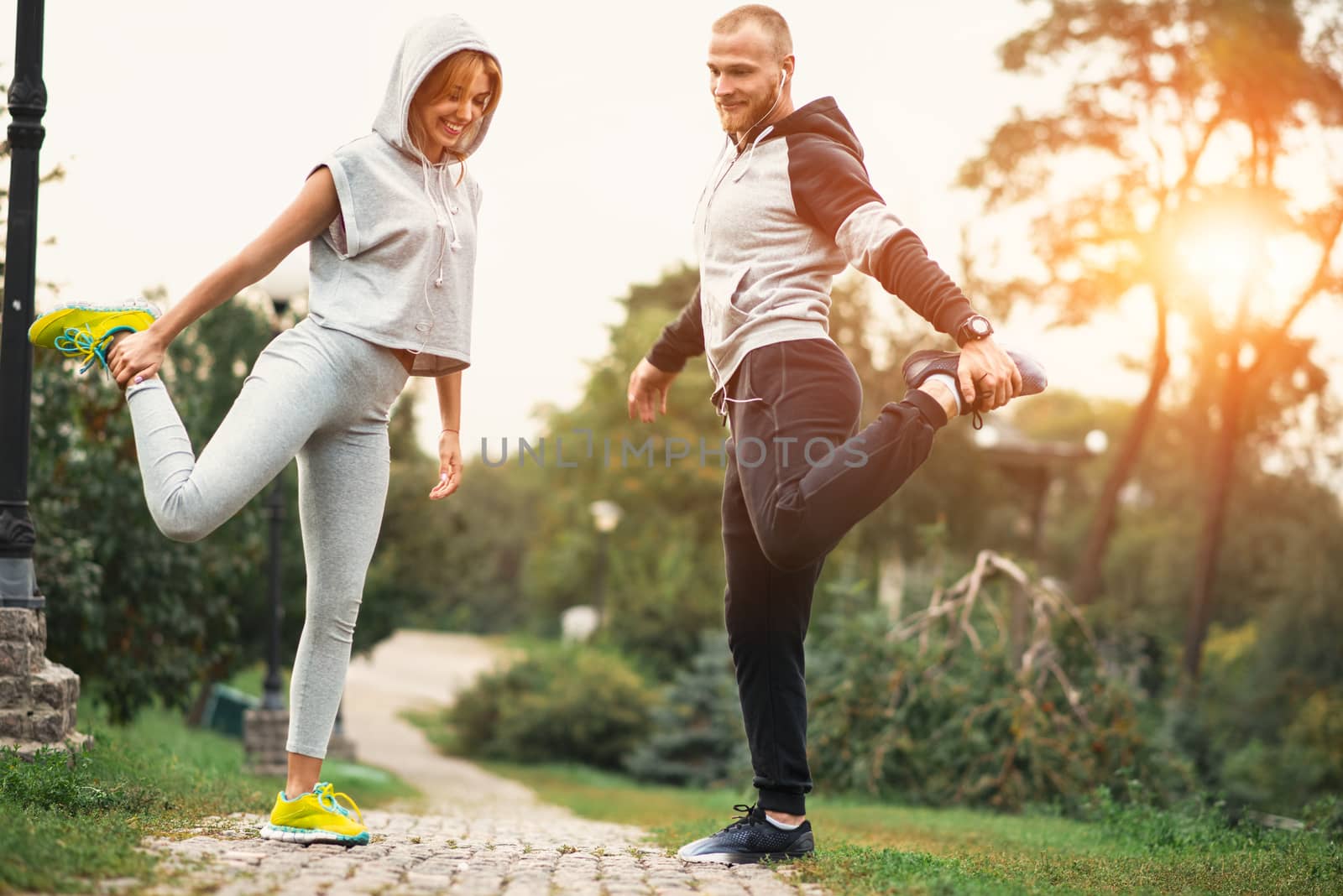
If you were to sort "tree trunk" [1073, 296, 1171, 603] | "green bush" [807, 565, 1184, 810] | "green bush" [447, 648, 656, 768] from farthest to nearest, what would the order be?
"green bush" [447, 648, 656, 768], "tree trunk" [1073, 296, 1171, 603], "green bush" [807, 565, 1184, 810]

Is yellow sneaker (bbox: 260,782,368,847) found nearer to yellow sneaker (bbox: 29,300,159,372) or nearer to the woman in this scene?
the woman

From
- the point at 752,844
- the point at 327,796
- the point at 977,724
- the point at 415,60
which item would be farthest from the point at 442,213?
the point at 977,724

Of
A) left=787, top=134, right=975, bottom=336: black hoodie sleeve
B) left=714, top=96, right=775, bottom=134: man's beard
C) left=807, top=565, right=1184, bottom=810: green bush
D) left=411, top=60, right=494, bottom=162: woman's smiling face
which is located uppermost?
left=714, top=96, right=775, bottom=134: man's beard

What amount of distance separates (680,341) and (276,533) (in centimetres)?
838

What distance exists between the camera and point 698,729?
56.4 feet

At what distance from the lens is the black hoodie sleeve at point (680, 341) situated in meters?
4.41

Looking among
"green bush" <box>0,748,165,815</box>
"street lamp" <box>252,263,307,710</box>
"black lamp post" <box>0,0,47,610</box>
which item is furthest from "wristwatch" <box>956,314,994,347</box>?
"street lamp" <box>252,263,307,710</box>

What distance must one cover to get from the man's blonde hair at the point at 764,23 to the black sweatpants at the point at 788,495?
2.90 ft

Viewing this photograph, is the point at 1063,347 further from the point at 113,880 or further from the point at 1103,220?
the point at 113,880

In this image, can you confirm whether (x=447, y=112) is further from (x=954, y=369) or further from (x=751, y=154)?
(x=954, y=369)

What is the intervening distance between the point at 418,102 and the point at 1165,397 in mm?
43009

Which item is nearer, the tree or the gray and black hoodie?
the gray and black hoodie

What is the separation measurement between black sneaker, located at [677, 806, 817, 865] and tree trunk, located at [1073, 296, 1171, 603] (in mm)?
16230

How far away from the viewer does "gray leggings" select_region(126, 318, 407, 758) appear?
3.33 m
